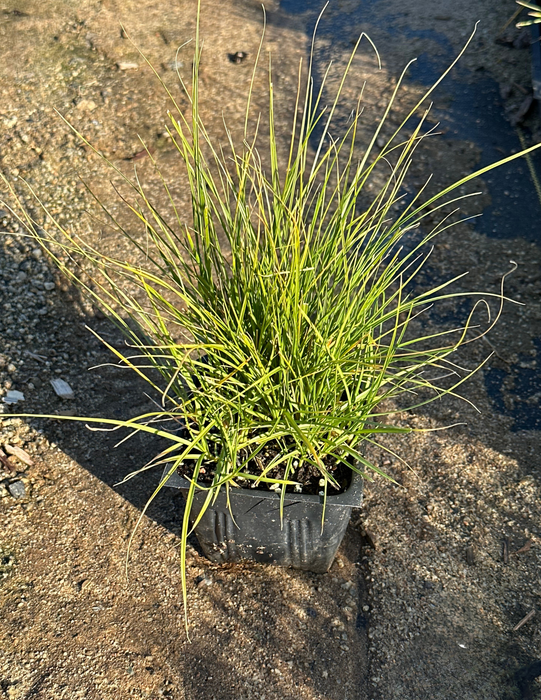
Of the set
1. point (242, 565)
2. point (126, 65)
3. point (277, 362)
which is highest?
point (126, 65)

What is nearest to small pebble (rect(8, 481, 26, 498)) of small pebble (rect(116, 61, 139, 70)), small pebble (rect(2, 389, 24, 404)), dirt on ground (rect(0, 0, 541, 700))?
dirt on ground (rect(0, 0, 541, 700))

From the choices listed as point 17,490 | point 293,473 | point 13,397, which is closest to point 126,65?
point 13,397

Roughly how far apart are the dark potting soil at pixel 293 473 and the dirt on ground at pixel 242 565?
340mm

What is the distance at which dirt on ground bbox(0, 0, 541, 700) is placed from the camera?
163 cm

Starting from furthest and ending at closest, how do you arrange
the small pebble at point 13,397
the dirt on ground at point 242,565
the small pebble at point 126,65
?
the small pebble at point 126,65 < the small pebble at point 13,397 < the dirt on ground at point 242,565

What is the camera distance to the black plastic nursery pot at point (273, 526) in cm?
155

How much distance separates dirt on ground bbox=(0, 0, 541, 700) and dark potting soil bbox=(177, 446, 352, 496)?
0.34 meters

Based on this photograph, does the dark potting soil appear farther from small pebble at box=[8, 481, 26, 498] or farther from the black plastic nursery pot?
small pebble at box=[8, 481, 26, 498]

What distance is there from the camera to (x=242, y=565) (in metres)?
1.84

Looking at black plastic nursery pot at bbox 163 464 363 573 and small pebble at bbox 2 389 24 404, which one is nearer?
black plastic nursery pot at bbox 163 464 363 573

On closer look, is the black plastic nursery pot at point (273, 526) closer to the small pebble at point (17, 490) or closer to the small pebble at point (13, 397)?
the small pebble at point (17, 490)

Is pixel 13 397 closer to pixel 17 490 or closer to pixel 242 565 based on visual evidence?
pixel 17 490

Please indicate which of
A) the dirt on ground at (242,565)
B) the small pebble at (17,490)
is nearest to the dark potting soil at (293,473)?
the dirt on ground at (242,565)

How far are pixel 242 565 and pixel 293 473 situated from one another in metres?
0.37
